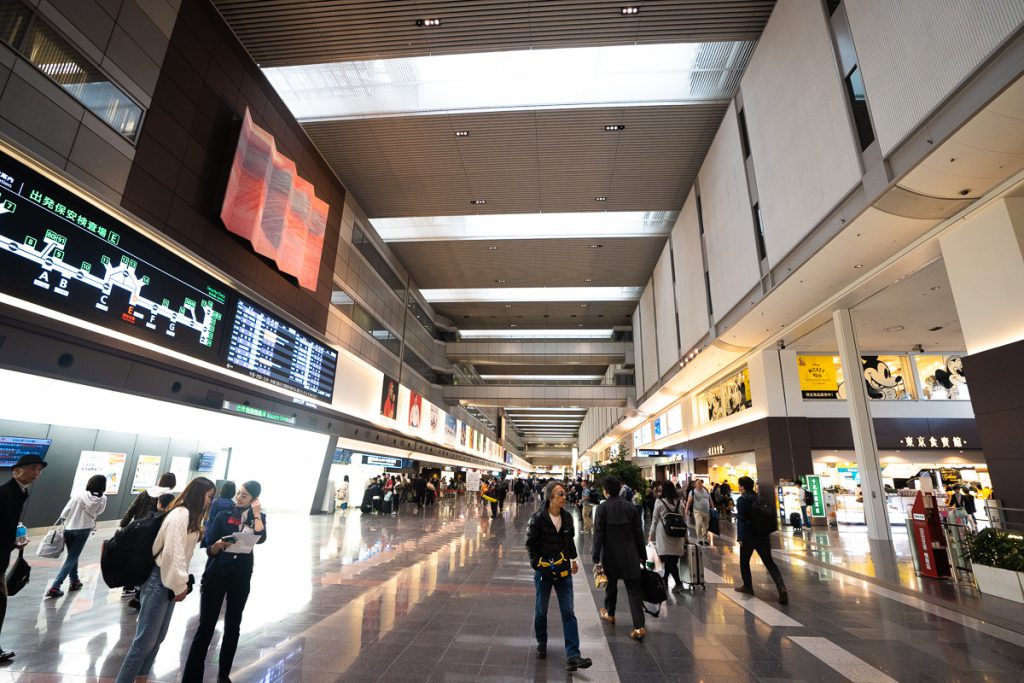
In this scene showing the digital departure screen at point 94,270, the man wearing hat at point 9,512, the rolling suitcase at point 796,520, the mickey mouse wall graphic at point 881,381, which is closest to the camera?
the man wearing hat at point 9,512

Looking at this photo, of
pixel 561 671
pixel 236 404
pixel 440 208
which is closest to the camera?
pixel 561 671

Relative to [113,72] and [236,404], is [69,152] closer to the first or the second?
[113,72]

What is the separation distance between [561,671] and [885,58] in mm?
9475

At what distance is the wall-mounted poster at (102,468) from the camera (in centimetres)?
1095

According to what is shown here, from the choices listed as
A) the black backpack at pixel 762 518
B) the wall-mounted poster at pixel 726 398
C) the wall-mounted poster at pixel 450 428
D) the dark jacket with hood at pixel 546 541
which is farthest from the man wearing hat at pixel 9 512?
the wall-mounted poster at pixel 450 428

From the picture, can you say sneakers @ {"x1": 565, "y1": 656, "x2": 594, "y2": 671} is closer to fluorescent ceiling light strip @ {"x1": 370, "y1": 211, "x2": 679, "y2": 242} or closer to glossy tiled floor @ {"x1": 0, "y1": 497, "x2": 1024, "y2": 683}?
glossy tiled floor @ {"x1": 0, "y1": 497, "x2": 1024, "y2": 683}

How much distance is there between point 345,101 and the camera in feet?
43.5

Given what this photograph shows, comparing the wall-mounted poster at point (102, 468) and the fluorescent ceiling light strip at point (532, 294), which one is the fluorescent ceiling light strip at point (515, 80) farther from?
the fluorescent ceiling light strip at point (532, 294)

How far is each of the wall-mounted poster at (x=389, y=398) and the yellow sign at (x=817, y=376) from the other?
15.8 metres

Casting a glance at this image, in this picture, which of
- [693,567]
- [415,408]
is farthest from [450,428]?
[693,567]

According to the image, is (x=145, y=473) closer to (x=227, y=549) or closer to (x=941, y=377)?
(x=227, y=549)

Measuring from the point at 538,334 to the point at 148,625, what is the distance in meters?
31.8

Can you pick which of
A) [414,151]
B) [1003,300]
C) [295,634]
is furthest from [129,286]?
[1003,300]

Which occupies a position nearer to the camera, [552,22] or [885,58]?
[885,58]
